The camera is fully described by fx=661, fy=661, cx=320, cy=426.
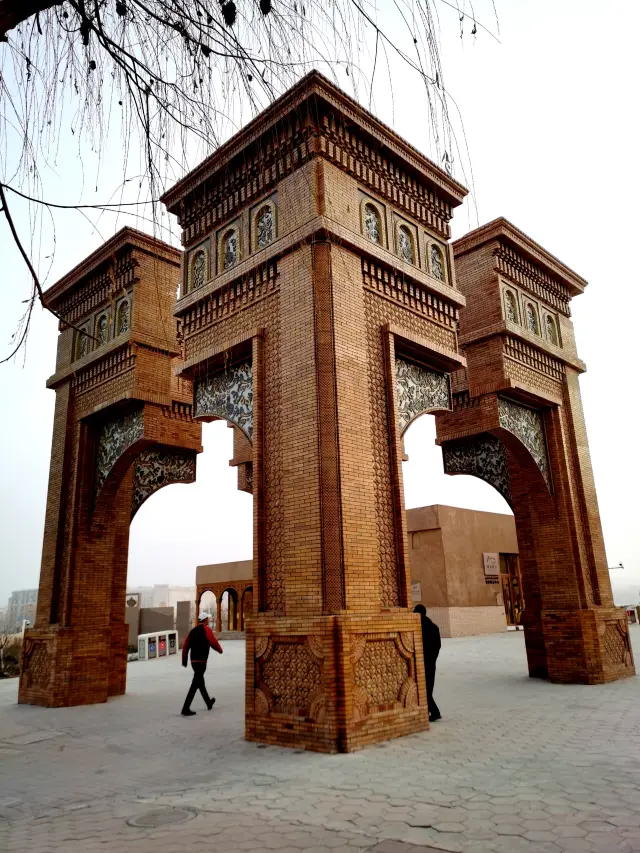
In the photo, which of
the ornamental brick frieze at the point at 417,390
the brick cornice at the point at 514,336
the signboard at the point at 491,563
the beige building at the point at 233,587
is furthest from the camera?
the beige building at the point at 233,587

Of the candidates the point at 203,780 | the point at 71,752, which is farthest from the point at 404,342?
the point at 71,752

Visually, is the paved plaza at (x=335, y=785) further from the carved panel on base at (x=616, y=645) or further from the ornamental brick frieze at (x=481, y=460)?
the ornamental brick frieze at (x=481, y=460)

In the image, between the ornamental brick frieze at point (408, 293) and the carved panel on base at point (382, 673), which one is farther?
the ornamental brick frieze at point (408, 293)

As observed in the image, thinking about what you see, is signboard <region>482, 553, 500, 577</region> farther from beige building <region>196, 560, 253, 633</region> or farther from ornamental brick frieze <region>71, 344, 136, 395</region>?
ornamental brick frieze <region>71, 344, 136, 395</region>

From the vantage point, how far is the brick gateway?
21.3ft

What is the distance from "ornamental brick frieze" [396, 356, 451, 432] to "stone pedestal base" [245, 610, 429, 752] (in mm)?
2480

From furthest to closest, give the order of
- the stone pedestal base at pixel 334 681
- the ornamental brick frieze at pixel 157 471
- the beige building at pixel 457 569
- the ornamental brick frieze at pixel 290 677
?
the beige building at pixel 457 569 → the ornamental brick frieze at pixel 157 471 → the ornamental brick frieze at pixel 290 677 → the stone pedestal base at pixel 334 681

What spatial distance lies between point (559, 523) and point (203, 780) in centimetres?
753

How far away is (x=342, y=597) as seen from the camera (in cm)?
628

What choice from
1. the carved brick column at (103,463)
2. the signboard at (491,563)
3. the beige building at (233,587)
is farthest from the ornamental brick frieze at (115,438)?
the signboard at (491,563)

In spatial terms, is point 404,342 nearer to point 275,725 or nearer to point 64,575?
point 275,725

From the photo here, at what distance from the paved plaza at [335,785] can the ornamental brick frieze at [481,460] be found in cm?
401

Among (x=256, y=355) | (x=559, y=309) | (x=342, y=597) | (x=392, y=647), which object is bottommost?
(x=392, y=647)

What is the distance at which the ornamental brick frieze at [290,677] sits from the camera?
19.9ft
